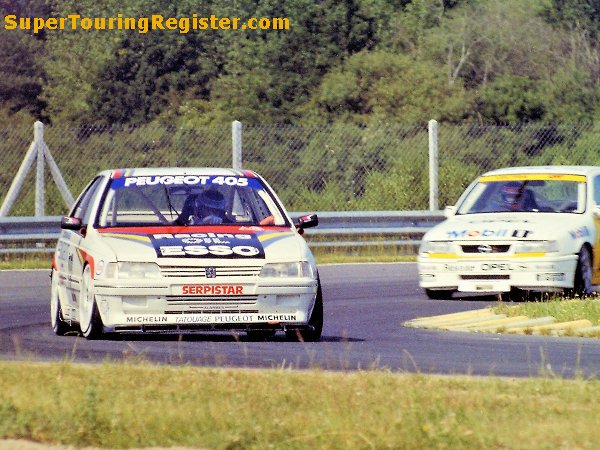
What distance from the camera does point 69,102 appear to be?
1911 inches

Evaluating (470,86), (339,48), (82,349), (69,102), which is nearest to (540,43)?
(470,86)

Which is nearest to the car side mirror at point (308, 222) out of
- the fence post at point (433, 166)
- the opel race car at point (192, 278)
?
the opel race car at point (192, 278)

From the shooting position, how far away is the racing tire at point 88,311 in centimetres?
1332

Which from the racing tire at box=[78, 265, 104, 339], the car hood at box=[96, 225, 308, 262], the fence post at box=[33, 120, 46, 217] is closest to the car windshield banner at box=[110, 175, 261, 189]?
the car hood at box=[96, 225, 308, 262]

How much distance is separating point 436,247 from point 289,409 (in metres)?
8.91

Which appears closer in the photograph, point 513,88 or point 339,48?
point 513,88

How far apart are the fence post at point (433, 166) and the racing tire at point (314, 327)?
12386mm

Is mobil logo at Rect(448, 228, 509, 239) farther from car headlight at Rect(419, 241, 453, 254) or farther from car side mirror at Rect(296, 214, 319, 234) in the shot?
car side mirror at Rect(296, 214, 319, 234)

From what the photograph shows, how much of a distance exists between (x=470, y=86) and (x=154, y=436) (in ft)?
126

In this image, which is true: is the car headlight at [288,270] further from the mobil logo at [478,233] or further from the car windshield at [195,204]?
the mobil logo at [478,233]

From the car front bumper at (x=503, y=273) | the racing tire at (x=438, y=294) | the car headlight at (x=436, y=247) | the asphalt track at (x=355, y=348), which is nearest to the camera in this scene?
the asphalt track at (x=355, y=348)

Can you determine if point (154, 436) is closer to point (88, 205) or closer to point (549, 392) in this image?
point (549, 392)

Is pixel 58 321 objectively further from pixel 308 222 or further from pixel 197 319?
pixel 308 222

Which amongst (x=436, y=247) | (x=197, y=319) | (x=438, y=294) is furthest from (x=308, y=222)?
(x=438, y=294)
